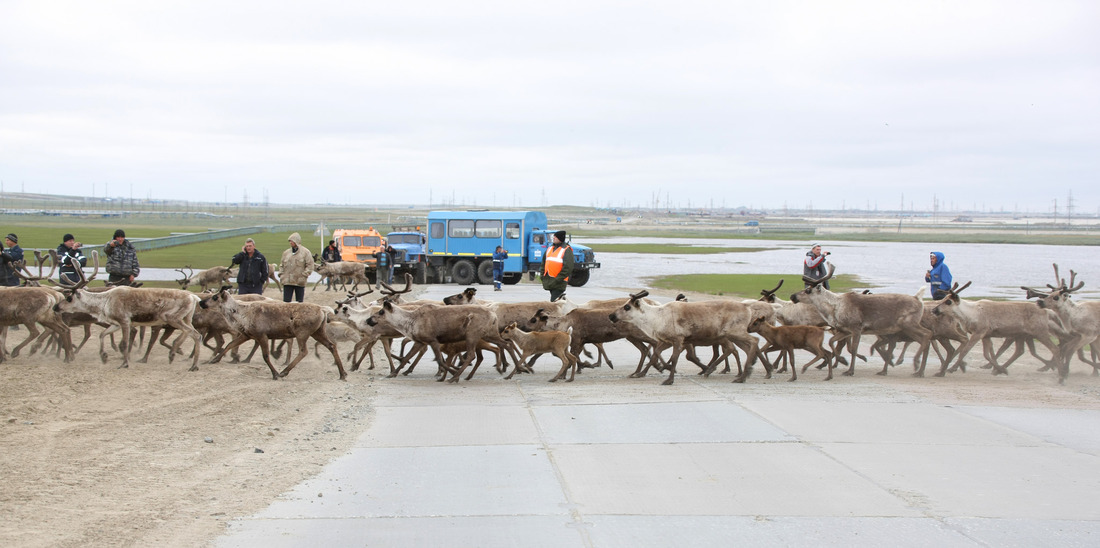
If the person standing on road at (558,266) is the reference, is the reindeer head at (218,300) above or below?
below

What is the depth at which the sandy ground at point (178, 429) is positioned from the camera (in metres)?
6.61

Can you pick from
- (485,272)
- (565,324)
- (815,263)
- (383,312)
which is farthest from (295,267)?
(485,272)

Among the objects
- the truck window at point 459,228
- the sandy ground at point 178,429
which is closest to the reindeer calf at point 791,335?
the sandy ground at point 178,429

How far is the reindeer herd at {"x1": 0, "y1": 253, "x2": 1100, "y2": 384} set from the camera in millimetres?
13797

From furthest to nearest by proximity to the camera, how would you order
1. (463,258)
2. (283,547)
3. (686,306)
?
(463,258) < (686,306) < (283,547)

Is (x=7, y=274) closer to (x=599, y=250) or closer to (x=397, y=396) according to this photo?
(x=397, y=396)

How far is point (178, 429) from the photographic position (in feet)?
31.9

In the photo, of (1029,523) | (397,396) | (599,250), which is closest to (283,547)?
(1029,523)

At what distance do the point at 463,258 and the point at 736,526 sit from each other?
3245 centimetres

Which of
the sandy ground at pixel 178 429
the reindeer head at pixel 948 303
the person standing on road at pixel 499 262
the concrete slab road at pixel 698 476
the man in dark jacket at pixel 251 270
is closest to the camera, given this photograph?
the concrete slab road at pixel 698 476

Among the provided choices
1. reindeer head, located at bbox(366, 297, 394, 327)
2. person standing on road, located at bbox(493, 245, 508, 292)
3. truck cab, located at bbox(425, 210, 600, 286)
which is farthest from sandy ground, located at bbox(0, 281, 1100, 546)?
truck cab, located at bbox(425, 210, 600, 286)

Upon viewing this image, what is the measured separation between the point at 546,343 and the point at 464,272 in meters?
24.4

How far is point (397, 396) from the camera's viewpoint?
1227 cm

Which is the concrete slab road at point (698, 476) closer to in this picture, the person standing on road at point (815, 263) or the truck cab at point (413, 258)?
the person standing on road at point (815, 263)
